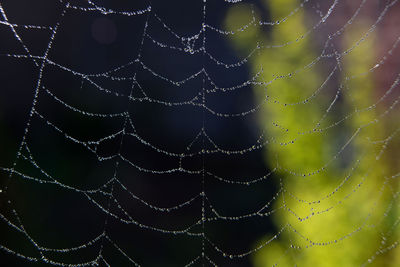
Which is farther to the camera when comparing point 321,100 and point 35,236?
point 35,236

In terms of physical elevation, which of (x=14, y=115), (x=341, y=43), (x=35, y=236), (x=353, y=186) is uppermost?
(x=341, y=43)

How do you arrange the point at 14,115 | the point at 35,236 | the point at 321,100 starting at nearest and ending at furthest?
the point at 321,100 < the point at 35,236 < the point at 14,115

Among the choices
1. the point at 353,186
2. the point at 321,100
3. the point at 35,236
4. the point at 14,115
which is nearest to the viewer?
the point at 353,186

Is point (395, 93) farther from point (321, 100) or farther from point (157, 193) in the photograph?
point (157, 193)

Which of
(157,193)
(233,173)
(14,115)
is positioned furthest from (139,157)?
(14,115)
